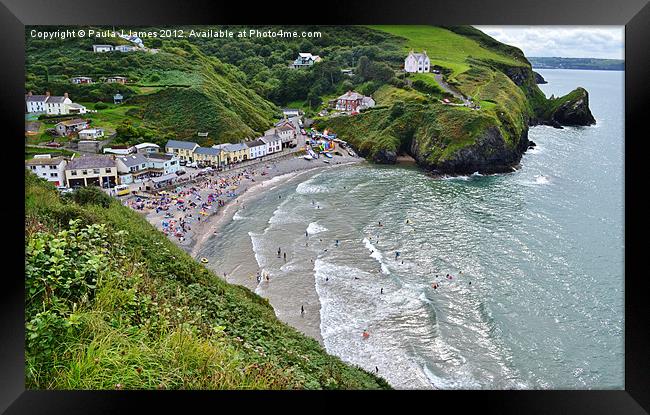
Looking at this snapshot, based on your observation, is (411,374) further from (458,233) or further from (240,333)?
(458,233)

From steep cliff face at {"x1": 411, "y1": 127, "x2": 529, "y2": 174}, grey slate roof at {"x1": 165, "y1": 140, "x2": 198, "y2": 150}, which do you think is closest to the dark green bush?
grey slate roof at {"x1": 165, "y1": 140, "x2": 198, "y2": 150}

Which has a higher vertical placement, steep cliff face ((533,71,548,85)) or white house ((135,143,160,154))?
steep cliff face ((533,71,548,85))

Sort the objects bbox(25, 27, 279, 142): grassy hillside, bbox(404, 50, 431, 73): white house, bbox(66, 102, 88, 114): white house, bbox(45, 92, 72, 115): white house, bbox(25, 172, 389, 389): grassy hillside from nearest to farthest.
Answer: bbox(25, 172, 389, 389): grassy hillside, bbox(45, 92, 72, 115): white house, bbox(66, 102, 88, 114): white house, bbox(25, 27, 279, 142): grassy hillside, bbox(404, 50, 431, 73): white house

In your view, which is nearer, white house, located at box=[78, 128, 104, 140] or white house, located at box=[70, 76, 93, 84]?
white house, located at box=[78, 128, 104, 140]

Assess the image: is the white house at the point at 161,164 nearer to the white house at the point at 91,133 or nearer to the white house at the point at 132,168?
the white house at the point at 132,168

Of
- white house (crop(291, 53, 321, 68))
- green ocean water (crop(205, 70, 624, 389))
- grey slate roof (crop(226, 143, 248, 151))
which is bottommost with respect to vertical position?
green ocean water (crop(205, 70, 624, 389))

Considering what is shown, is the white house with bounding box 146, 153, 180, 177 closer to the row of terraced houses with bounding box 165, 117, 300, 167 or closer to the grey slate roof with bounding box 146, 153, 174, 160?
the grey slate roof with bounding box 146, 153, 174, 160
